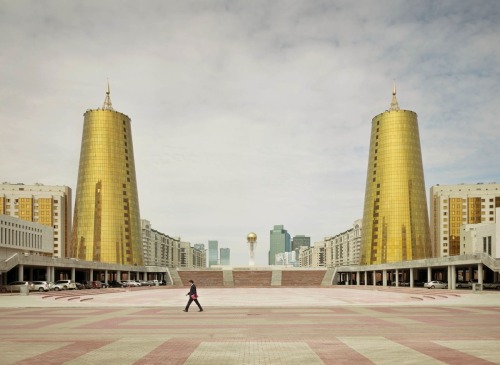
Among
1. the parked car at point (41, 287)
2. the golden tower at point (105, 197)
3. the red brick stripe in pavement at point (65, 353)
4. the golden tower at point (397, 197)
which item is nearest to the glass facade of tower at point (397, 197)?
the golden tower at point (397, 197)

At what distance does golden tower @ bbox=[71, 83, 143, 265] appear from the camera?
140m

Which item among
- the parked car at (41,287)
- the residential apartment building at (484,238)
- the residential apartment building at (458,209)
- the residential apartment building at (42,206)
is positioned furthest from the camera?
the residential apartment building at (458,209)

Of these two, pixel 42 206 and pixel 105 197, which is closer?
pixel 105 197

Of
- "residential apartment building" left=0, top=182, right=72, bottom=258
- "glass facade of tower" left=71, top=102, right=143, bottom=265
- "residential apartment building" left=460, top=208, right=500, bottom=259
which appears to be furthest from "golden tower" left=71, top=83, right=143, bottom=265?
"residential apartment building" left=460, top=208, right=500, bottom=259

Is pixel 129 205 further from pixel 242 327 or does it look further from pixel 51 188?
pixel 242 327

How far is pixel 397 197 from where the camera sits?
5497 inches

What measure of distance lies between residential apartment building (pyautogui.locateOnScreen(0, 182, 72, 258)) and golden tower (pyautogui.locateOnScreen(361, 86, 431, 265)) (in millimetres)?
101259

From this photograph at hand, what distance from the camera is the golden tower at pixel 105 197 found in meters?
140

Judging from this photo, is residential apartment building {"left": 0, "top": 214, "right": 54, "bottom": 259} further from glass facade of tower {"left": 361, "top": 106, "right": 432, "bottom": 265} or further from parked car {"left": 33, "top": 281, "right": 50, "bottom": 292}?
glass facade of tower {"left": 361, "top": 106, "right": 432, "bottom": 265}

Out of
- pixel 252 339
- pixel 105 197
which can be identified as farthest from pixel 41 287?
pixel 105 197

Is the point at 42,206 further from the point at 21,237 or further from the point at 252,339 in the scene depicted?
the point at 252,339

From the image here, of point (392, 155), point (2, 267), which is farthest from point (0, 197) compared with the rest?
point (392, 155)

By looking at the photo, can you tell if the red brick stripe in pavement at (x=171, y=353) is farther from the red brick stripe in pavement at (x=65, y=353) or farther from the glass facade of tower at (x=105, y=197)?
the glass facade of tower at (x=105, y=197)

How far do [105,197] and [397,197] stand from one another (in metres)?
79.6
